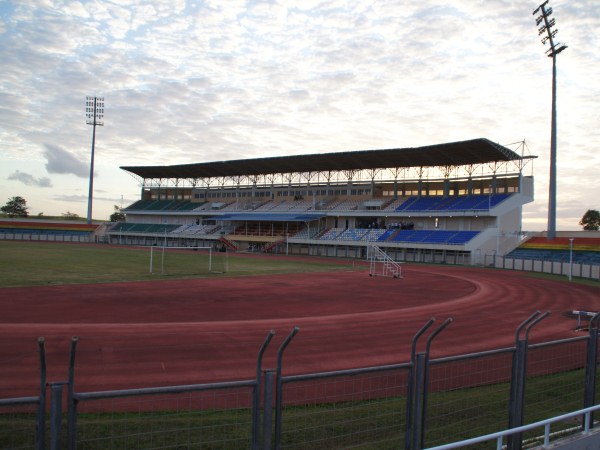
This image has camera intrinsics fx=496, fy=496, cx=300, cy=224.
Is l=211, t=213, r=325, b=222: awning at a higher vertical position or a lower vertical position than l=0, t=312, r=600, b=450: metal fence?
higher

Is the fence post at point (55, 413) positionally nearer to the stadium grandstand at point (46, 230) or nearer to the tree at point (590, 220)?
the stadium grandstand at point (46, 230)

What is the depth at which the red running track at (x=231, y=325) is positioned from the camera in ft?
39.8

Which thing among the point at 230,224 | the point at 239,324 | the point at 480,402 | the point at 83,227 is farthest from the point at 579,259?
the point at 83,227

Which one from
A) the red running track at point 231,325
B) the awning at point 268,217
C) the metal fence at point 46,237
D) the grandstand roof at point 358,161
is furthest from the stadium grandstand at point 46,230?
the red running track at point 231,325

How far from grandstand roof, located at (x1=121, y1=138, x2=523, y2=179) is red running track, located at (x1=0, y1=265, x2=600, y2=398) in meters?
29.1

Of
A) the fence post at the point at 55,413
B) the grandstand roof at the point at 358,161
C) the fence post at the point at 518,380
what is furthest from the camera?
the grandstand roof at the point at 358,161

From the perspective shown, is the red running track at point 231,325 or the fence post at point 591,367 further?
the red running track at point 231,325

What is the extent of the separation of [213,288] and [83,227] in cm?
7950

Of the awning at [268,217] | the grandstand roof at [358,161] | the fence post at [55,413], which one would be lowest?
the fence post at [55,413]

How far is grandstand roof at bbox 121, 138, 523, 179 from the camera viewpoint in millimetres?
58219

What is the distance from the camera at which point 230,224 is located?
87.2m

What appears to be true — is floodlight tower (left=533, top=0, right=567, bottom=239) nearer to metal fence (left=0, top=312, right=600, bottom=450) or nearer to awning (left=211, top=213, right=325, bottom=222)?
awning (left=211, top=213, right=325, bottom=222)

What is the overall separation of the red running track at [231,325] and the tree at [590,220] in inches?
3114

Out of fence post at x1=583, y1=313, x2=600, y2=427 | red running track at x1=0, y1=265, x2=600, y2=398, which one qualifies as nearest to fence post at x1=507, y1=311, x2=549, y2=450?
fence post at x1=583, y1=313, x2=600, y2=427
